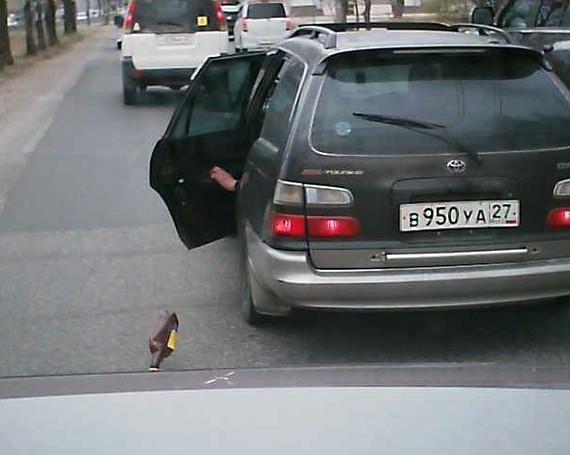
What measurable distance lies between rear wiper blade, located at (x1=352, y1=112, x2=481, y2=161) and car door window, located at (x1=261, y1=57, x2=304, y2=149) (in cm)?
44

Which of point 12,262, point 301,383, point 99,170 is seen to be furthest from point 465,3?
point 301,383

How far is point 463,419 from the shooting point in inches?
105

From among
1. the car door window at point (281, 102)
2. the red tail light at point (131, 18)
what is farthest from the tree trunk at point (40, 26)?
the car door window at point (281, 102)

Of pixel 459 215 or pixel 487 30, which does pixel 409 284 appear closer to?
pixel 459 215

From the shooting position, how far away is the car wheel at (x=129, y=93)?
66.9 ft

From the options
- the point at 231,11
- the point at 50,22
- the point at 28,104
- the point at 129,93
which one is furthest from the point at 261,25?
the point at 50,22

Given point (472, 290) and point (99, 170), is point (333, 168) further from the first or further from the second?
point (99, 170)

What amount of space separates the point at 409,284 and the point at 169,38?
14.8 metres

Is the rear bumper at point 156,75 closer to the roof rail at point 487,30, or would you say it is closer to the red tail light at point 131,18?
the red tail light at point 131,18

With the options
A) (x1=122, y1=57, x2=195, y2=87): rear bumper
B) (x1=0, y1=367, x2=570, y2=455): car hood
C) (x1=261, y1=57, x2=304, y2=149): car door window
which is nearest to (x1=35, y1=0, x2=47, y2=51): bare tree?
(x1=122, y1=57, x2=195, y2=87): rear bumper

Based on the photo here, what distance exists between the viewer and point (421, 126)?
17.9ft

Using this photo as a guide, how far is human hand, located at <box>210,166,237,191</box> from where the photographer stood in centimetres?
698

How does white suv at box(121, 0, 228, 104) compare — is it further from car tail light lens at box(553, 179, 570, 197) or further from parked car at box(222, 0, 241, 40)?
parked car at box(222, 0, 241, 40)

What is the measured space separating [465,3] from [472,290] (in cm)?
4013
